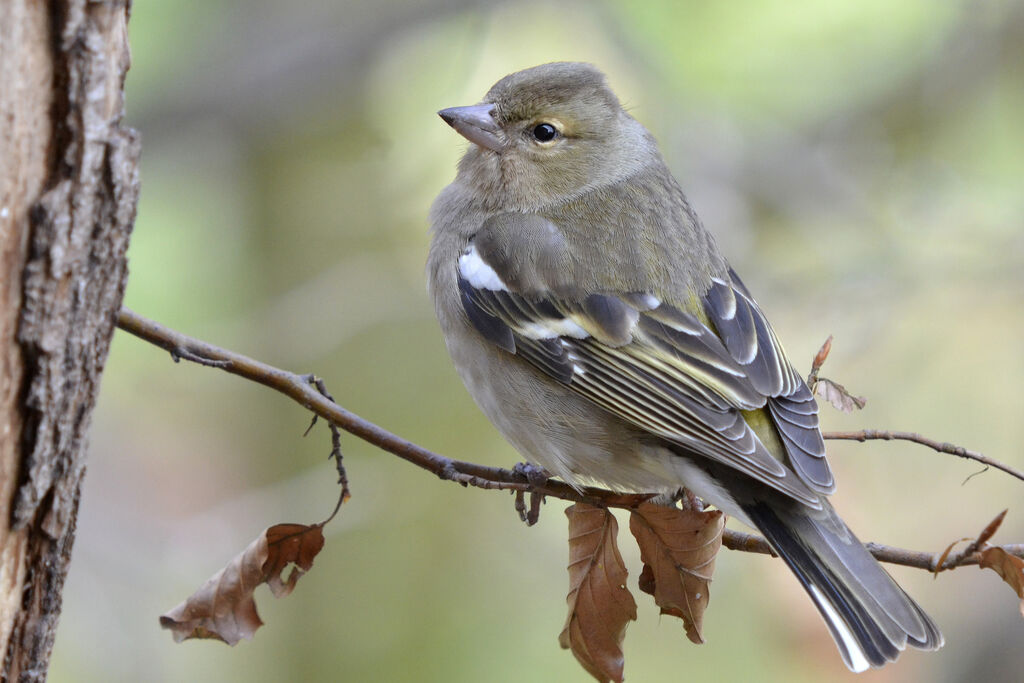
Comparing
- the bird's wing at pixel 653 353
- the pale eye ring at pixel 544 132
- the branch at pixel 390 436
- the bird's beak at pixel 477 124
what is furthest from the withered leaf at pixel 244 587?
the pale eye ring at pixel 544 132

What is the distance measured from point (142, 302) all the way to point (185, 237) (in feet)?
1.69

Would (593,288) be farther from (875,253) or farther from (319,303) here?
(875,253)

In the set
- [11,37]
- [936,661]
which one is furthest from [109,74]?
[936,661]

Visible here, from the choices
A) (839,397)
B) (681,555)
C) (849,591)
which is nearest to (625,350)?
(839,397)

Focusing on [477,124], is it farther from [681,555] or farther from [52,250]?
[52,250]

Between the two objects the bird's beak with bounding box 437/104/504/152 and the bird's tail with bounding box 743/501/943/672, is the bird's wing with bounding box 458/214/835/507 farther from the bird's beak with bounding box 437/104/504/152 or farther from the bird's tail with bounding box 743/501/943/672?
the bird's beak with bounding box 437/104/504/152

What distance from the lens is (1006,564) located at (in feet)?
7.23

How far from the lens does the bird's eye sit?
12.1 ft

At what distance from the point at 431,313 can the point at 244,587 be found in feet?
11.3

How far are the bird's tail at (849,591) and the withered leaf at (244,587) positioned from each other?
3.86 feet

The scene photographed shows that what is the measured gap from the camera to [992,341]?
644cm

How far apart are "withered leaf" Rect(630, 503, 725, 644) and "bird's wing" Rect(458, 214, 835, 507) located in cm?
31

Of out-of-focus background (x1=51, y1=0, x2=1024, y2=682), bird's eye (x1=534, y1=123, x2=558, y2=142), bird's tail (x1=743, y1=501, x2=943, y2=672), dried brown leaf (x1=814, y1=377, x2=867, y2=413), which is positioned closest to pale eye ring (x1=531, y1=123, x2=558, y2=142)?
bird's eye (x1=534, y1=123, x2=558, y2=142)

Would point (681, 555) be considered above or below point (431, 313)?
below
